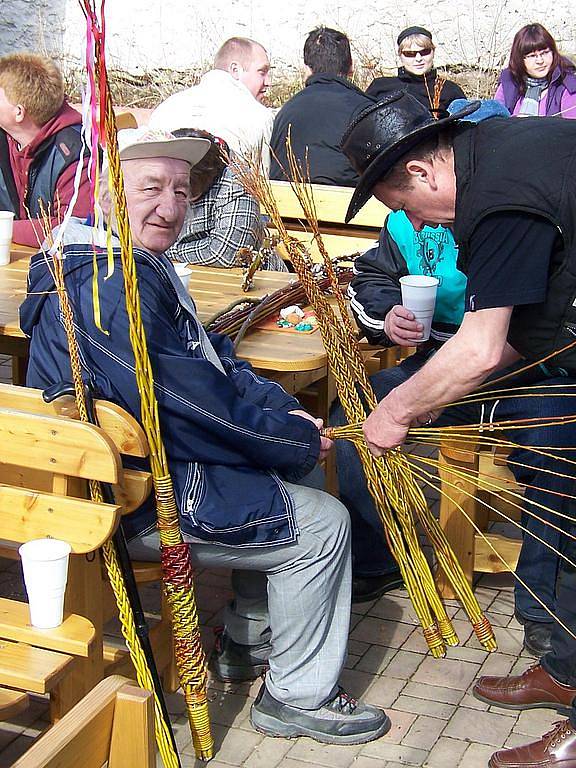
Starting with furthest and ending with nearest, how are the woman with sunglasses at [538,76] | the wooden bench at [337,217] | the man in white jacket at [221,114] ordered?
the woman with sunglasses at [538,76] < the wooden bench at [337,217] < the man in white jacket at [221,114]

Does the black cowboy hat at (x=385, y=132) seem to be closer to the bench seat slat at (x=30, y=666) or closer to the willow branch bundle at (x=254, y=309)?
the willow branch bundle at (x=254, y=309)

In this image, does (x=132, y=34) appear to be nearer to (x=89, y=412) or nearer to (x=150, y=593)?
(x=150, y=593)

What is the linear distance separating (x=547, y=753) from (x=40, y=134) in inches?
132

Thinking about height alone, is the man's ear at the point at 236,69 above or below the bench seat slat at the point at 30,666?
above

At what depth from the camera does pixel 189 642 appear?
2.85m

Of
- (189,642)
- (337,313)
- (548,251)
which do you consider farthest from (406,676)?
(548,251)

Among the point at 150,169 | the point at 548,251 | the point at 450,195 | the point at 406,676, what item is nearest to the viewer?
the point at 548,251

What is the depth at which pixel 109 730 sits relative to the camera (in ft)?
6.09

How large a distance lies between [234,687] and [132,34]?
11.6m

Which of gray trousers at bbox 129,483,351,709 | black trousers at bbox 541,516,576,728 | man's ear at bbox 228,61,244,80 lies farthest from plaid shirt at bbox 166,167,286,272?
man's ear at bbox 228,61,244,80

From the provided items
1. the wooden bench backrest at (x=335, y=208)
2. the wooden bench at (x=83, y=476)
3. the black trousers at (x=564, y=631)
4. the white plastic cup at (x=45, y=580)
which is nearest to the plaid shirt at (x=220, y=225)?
the wooden bench backrest at (x=335, y=208)

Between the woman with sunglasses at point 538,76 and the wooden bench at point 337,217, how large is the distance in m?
3.04

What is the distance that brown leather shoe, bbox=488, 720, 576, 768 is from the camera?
290 cm

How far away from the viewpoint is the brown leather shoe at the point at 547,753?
114 inches
